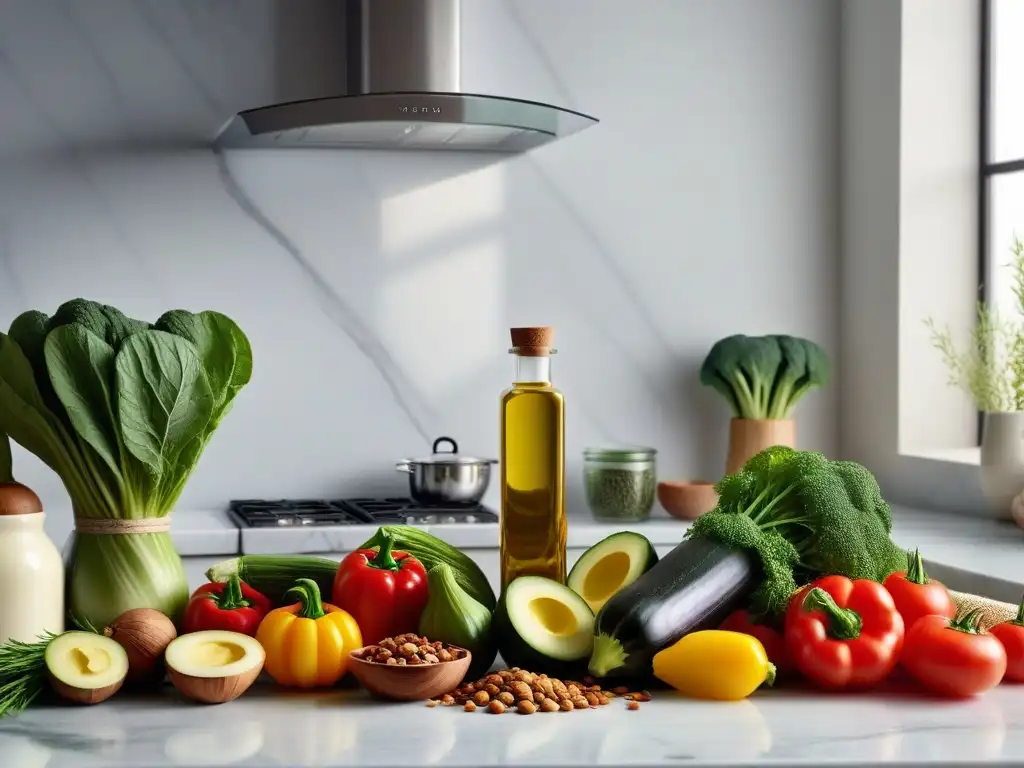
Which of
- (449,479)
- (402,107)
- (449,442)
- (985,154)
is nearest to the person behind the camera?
(402,107)

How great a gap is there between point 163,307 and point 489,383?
870mm

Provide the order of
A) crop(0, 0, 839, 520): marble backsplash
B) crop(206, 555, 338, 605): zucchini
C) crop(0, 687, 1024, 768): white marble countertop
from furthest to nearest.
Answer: crop(0, 0, 839, 520): marble backsplash
crop(206, 555, 338, 605): zucchini
crop(0, 687, 1024, 768): white marble countertop

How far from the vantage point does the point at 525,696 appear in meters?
1.13

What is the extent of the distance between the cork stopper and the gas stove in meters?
1.52

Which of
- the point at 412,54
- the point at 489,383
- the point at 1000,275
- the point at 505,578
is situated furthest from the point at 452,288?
the point at 505,578

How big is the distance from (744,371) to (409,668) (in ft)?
7.69

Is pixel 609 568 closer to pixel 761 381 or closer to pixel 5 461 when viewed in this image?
pixel 5 461

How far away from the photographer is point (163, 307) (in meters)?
3.12

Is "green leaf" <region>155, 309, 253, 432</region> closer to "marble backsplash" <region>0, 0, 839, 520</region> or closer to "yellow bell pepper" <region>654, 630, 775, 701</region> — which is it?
"yellow bell pepper" <region>654, 630, 775, 701</region>

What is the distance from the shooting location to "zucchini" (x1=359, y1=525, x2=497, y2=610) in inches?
52.2

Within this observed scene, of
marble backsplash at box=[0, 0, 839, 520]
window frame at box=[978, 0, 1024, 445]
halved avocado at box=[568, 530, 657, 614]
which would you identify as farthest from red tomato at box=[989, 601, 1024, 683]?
window frame at box=[978, 0, 1024, 445]

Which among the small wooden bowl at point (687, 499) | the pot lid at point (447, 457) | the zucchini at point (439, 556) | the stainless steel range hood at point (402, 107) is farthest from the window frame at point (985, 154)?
the zucchini at point (439, 556)

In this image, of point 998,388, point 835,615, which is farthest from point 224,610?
point 998,388

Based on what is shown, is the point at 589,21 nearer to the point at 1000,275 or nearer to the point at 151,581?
the point at 1000,275
